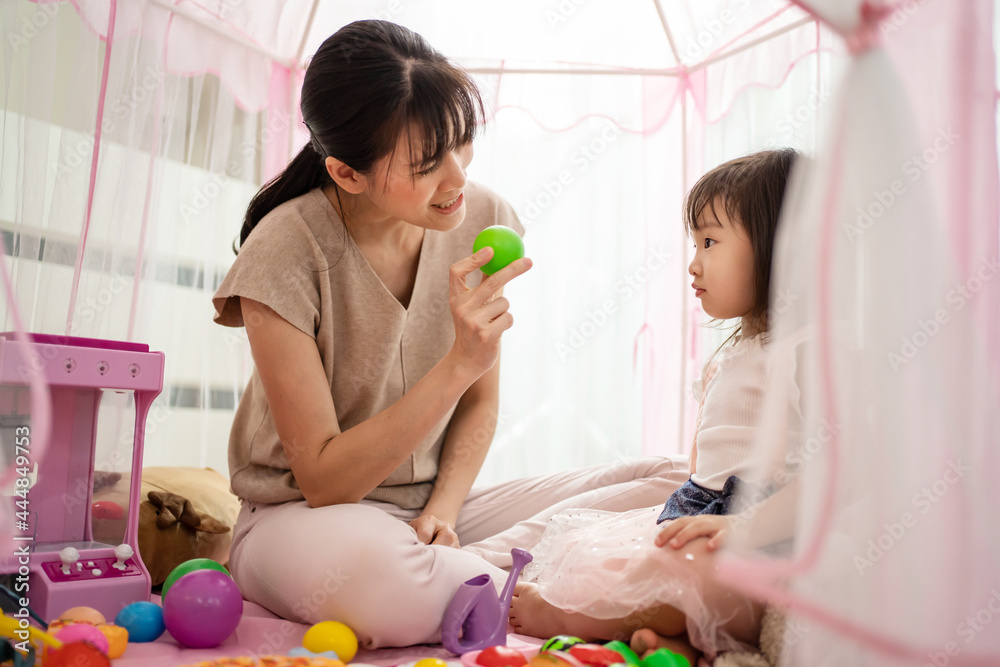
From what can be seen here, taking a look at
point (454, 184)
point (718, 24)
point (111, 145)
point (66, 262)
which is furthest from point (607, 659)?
point (718, 24)

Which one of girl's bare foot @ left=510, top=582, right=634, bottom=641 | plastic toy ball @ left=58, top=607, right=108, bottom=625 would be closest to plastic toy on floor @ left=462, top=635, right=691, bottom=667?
girl's bare foot @ left=510, top=582, right=634, bottom=641

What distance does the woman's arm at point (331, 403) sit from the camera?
3.48ft

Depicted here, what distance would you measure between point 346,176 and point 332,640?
2.07 feet

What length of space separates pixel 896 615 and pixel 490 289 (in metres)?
0.61

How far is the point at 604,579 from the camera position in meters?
0.94

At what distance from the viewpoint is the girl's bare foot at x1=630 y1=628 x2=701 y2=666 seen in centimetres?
→ 92

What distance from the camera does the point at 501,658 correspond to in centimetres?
83

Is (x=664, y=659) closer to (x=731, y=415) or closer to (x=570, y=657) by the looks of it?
(x=570, y=657)

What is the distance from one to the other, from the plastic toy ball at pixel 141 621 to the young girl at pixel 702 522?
458 millimetres

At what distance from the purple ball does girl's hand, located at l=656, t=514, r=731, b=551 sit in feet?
1.71
